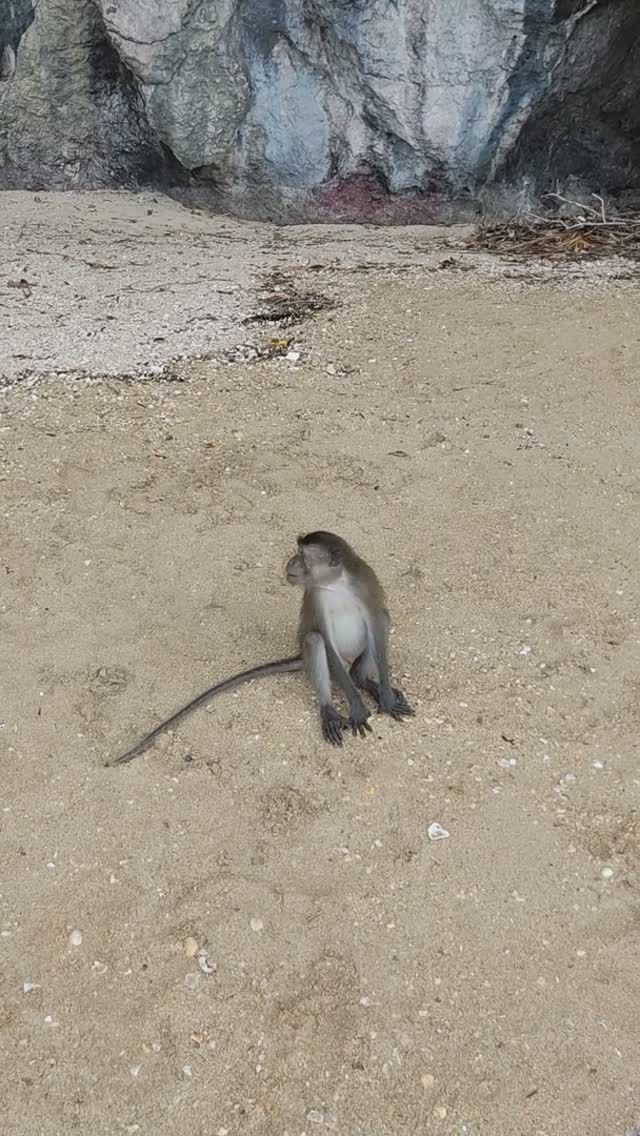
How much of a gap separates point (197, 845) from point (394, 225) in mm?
6032

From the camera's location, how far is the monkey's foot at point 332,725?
3340 millimetres

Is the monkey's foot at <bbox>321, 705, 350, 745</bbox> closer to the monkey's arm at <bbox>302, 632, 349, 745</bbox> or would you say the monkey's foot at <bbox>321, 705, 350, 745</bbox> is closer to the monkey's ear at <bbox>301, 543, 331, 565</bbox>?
the monkey's arm at <bbox>302, 632, 349, 745</bbox>

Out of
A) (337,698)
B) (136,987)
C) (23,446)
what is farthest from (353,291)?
(136,987)

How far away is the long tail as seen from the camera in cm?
331

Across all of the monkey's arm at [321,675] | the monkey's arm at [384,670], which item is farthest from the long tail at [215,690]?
the monkey's arm at [384,670]

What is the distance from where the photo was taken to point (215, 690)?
3477mm

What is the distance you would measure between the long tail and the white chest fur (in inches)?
6.4

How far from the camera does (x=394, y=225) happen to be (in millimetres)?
7898

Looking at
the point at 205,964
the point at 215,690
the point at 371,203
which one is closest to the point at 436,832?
the point at 205,964

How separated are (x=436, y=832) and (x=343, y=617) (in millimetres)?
785

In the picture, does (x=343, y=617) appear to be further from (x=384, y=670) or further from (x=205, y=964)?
(x=205, y=964)

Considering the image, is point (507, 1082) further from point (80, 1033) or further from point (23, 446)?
point (23, 446)

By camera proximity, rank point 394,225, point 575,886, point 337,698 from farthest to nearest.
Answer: point 394,225, point 337,698, point 575,886

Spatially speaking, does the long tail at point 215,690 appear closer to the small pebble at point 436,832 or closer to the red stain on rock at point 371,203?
the small pebble at point 436,832
